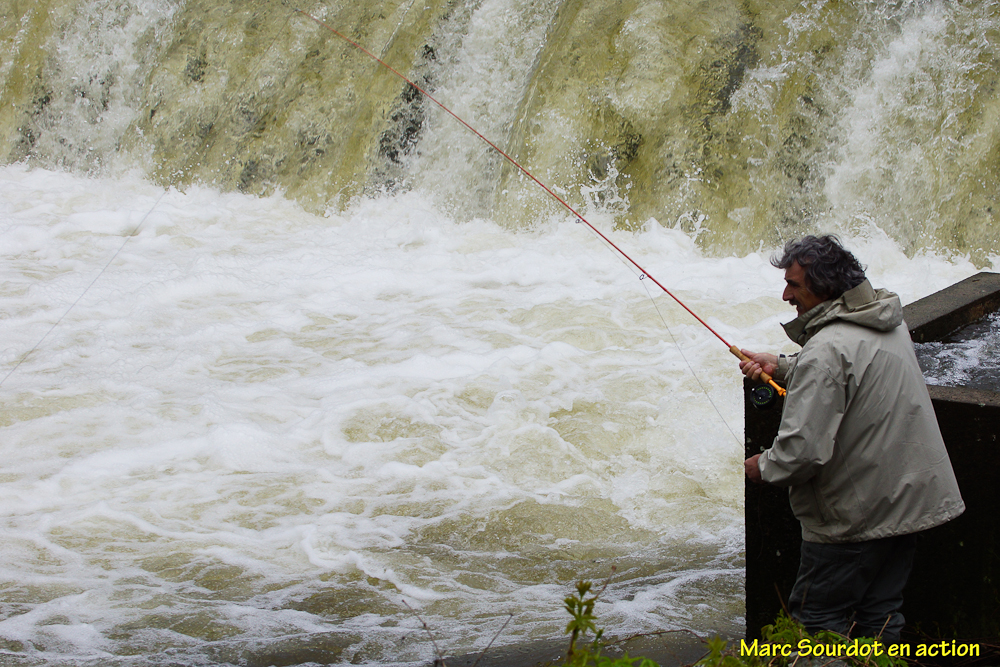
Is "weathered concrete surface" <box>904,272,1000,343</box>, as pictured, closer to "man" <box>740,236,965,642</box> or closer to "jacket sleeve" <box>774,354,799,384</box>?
"jacket sleeve" <box>774,354,799,384</box>

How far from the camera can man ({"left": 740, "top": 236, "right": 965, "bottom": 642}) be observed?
2699 mm

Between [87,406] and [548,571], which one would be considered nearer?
[548,571]

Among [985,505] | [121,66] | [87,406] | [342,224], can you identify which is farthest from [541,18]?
[985,505]

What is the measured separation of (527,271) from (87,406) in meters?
4.55

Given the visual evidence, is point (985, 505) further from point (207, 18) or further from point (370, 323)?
point (207, 18)

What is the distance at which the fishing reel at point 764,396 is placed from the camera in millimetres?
3135

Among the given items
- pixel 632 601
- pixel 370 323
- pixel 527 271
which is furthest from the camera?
pixel 527 271

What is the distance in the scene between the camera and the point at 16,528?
4824 mm

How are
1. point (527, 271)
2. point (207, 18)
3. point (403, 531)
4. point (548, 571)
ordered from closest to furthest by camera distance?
point (548, 571)
point (403, 531)
point (527, 271)
point (207, 18)

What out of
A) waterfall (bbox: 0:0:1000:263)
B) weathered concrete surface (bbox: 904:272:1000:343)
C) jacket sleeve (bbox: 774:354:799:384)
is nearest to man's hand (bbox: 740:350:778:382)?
jacket sleeve (bbox: 774:354:799:384)

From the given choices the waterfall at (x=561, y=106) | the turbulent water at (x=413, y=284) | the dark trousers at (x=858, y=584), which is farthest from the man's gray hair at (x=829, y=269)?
the waterfall at (x=561, y=106)

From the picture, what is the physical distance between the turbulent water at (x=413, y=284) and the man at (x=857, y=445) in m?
1.00

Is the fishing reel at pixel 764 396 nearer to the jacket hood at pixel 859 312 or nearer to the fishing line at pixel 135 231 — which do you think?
the jacket hood at pixel 859 312

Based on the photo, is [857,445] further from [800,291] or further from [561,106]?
A: [561,106]
